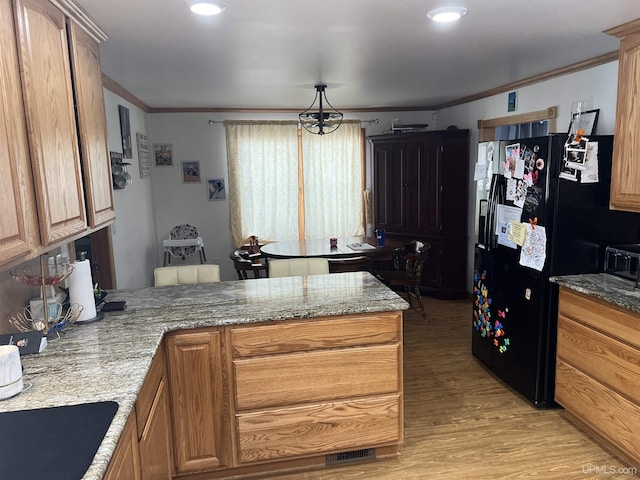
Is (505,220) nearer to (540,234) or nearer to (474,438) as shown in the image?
(540,234)

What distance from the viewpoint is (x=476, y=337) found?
145 inches

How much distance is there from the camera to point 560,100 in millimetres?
3801

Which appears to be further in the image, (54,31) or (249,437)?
Answer: (249,437)

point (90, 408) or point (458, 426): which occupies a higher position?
point (90, 408)

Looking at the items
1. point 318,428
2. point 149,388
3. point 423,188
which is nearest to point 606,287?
point 318,428

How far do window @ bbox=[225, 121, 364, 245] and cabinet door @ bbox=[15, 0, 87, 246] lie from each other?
3886 millimetres

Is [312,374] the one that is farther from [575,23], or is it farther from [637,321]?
[575,23]

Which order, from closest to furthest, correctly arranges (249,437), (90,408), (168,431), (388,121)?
(90,408) → (168,431) → (249,437) → (388,121)

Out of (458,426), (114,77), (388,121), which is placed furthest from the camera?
(388,121)

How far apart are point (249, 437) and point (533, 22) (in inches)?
100

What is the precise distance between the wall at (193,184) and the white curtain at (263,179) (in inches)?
5.3

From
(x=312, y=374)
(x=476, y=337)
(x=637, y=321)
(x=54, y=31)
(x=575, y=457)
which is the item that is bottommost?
(x=575, y=457)

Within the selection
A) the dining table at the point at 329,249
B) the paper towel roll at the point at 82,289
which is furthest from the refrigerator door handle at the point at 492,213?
the paper towel roll at the point at 82,289

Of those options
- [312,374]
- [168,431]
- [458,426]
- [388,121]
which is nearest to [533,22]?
[312,374]
